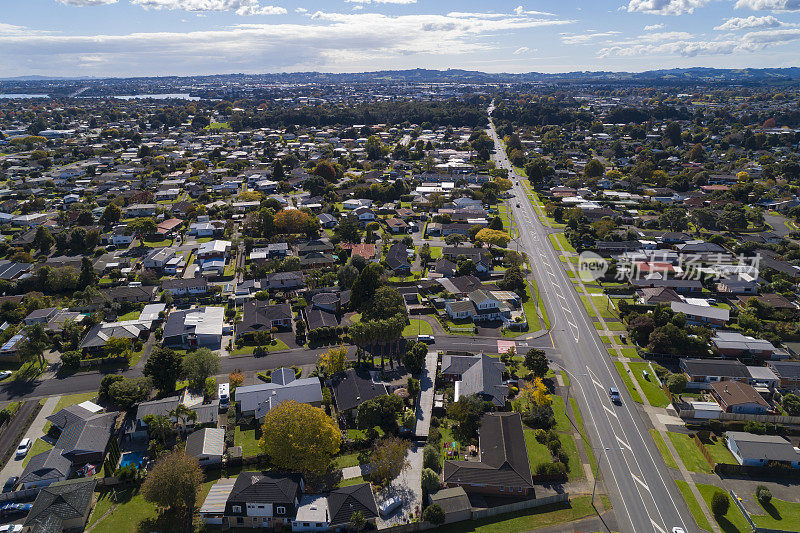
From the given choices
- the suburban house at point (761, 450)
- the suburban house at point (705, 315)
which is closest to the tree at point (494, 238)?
the suburban house at point (705, 315)

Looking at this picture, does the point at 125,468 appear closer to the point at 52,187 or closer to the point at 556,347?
the point at 556,347

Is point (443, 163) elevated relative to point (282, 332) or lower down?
elevated

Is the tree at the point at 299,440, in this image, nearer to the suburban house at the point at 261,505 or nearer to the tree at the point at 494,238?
the suburban house at the point at 261,505

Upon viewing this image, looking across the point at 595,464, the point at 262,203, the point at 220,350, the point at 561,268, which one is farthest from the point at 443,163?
the point at 595,464

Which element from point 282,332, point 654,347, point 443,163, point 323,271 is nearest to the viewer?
point 654,347

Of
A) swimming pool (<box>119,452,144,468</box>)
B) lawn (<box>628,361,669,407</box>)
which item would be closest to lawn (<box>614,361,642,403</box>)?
lawn (<box>628,361,669,407</box>)

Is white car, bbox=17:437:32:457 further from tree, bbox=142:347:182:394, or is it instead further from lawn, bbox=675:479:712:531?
lawn, bbox=675:479:712:531
